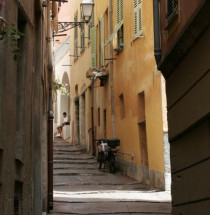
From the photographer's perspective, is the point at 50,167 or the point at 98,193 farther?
the point at 98,193

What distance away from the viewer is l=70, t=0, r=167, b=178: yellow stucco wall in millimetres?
16094

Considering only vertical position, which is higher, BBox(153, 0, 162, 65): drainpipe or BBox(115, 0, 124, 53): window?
BBox(115, 0, 124, 53): window

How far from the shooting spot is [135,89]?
18.5 m

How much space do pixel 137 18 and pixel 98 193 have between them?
224 inches

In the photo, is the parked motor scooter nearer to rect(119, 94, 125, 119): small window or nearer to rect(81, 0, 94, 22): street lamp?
rect(119, 94, 125, 119): small window

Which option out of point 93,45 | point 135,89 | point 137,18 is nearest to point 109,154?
point 135,89

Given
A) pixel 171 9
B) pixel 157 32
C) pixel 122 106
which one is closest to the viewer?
pixel 171 9

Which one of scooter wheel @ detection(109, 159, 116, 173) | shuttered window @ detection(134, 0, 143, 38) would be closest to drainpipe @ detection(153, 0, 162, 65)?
shuttered window @ detection(134, 0, 143, 38)

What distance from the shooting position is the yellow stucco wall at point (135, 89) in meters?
16.1

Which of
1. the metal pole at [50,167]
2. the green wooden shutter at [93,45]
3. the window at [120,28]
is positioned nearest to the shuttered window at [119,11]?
the window at [120,28]

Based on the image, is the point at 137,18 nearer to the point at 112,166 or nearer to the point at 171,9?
the point at 112,166

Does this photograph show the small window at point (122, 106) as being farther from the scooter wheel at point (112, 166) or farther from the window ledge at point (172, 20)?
the window ledge at point (172, 20)

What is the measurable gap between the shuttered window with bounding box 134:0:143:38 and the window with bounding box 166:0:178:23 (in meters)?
8.55

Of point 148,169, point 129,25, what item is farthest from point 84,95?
point 148,169
